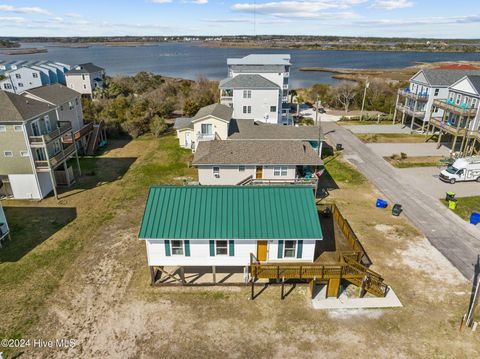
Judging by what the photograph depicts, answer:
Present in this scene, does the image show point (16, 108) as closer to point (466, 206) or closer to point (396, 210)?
point (396, 210)

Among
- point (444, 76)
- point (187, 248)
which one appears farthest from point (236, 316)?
point (444, 76)

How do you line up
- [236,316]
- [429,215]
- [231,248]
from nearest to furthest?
[236,316] < [231,248] < [429,215]

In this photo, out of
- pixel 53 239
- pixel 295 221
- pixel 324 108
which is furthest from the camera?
pixel 324 108

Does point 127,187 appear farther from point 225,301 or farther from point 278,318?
point 278,318

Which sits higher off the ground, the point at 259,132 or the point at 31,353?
the point at 259,132

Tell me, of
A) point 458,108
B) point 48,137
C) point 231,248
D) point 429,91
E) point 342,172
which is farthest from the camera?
point 429,91

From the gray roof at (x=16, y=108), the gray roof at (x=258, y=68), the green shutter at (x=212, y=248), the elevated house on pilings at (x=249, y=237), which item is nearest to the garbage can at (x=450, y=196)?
the elevated house on pilings at (x=249, y=237)

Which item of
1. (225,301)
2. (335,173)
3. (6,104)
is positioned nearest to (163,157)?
(6,104)
